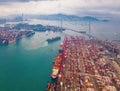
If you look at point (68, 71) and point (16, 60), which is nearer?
point (68, 71)

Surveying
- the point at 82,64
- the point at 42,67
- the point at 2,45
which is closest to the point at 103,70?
the point at 82,64

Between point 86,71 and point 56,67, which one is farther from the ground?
point 56,67

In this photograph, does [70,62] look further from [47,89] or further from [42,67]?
[47,89]

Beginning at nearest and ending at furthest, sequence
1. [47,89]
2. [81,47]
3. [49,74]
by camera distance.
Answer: [47,89] → [49,74] → [81,47]

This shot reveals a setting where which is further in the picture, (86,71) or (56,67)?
(56,67)

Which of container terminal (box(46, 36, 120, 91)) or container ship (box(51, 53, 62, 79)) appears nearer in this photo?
container terminal (box(46, 36, 120, 91))

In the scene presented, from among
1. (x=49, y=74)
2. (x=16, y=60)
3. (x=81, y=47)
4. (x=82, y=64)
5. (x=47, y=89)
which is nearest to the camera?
(x=47, y=89)

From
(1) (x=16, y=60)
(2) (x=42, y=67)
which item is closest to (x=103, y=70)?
(2) (x=42, y=67)

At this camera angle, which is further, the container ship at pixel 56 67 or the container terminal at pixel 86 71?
the container ship at pixel 56 67
